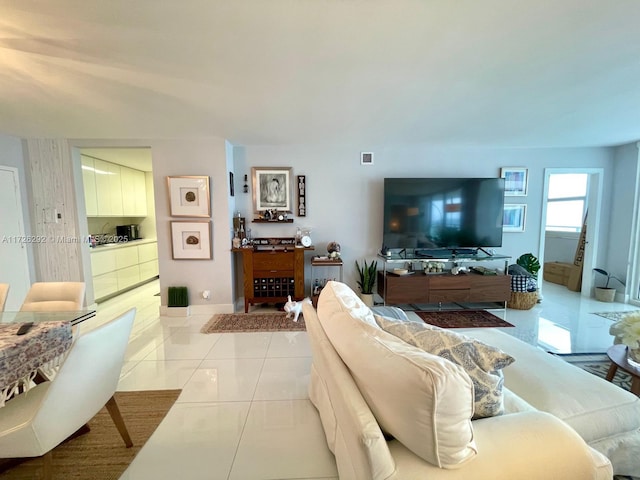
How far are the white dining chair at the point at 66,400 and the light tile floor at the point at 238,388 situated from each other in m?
0.43

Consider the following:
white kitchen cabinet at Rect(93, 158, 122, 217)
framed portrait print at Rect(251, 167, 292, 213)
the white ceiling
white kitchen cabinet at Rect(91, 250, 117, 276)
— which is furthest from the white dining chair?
white kitchen cabinet at Rect(93, 158, 122, 217)

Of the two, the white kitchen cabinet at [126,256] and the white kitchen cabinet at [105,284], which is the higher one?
the white kitchen cabinet at [126,256]

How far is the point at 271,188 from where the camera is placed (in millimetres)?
3680

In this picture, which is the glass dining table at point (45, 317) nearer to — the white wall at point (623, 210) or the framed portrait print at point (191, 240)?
the framed portrait print at point (191, 240)

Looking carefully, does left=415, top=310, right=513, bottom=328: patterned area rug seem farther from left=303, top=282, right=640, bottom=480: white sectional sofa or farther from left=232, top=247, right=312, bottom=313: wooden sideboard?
left=303, top=282, right=640, bottom=480: white sectional sofa

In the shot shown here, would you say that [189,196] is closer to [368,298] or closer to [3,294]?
[3,294]

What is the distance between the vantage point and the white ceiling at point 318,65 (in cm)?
130

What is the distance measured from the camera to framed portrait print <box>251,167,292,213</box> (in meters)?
3.65

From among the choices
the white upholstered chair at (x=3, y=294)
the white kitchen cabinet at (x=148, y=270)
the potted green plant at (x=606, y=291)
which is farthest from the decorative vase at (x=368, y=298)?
the white kitchen cabinet at (x=148, y=270)

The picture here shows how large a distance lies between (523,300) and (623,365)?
2275mm

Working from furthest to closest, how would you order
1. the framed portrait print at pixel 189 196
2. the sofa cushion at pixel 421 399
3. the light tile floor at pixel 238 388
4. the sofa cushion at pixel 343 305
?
the framed portrait print at pixel 189 196, the light tile floor at pixel 238 388, the sofa cushion at pixel 343 305, the sofa cushion at pixel 421 399

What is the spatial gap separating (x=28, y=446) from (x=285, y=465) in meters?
1.10

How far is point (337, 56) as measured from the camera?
5.39 feet

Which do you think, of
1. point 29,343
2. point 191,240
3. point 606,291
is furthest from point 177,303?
point 606,291
